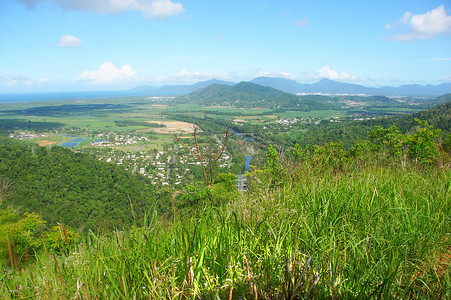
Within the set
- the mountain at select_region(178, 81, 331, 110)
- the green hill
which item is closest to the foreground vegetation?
the green hill

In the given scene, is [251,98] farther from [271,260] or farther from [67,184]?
[271,260]

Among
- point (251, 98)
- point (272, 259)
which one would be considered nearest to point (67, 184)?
point (272, 259)

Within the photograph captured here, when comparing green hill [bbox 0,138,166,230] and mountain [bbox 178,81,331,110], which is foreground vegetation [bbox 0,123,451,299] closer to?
green hill [bbox 0,138,166,230]

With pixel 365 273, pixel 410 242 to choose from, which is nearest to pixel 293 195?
pixel 410 242

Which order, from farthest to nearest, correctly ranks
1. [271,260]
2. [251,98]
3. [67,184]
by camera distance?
[251,98] → [67,184] → [271,260]

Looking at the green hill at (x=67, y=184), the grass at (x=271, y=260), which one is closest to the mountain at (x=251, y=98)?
the green hill at (x=67, y=184)

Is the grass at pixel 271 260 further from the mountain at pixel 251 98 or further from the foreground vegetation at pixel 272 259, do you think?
the mountain at pixel 251 98
